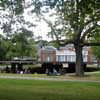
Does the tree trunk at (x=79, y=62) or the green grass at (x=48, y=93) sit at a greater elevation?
the tree trunk at (x=79, y=62)

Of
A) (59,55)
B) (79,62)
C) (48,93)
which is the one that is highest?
(59,55)

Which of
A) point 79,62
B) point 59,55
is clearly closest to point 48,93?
point 79,62

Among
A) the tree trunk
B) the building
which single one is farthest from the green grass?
the building

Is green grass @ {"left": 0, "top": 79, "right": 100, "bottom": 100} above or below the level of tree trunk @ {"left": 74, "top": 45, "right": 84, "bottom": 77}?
below

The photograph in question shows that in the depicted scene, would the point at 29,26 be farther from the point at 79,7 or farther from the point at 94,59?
the point at 94,59

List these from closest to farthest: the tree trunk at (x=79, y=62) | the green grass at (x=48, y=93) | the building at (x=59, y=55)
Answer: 1. the green grass at (x=48, y=93)
2. the tree trunk at (x=79, y=62)
3. the building at (x=59, y=55)

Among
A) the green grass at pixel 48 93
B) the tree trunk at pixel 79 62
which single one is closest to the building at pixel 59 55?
the tree trunk at pixel 79 62

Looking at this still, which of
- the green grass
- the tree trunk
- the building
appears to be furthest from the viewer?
the building

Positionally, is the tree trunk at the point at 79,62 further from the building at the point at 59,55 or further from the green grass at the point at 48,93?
the building at the point at 59,55

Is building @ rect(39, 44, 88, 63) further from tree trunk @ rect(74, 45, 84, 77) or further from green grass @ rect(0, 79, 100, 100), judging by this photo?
green grass @ rect(0, 79, 100, 100)

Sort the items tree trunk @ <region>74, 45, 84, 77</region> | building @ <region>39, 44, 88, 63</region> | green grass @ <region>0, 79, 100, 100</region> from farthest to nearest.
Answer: building @ <region>39, 44, 88, 63</region> → tree trunk @ <region>74, 45, 84, 77</region> → green grass @ <region>0, 79, 100, 100</region>

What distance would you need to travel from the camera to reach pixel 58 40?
27.9 metres

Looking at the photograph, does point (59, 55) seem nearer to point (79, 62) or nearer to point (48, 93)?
point (79, 62)

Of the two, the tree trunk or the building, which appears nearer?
the tree trunk
